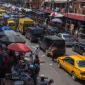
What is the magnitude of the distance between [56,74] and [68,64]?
1047 mm

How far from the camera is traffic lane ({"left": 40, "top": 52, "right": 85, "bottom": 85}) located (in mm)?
21859

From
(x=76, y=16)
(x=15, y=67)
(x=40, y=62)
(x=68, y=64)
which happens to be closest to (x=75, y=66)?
(x=68, y=64)

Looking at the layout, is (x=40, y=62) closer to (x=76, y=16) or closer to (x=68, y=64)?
(x=68, y=64)

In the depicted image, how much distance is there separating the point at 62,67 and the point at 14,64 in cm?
521

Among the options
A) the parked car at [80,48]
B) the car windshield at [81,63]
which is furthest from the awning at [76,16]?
the car windshield at [81,63]

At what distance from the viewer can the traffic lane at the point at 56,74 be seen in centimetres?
2186

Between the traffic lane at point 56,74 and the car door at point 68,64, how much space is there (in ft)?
1.38

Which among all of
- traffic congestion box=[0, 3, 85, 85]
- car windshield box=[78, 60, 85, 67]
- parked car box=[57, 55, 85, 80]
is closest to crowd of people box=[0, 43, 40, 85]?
traffic congestion box=[0, 3, 85, 85]

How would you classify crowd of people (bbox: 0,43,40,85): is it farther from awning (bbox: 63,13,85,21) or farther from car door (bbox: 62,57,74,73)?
awning (bbox: 63,13,85,21)

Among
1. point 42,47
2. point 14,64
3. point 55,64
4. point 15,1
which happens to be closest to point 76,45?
point 42,47

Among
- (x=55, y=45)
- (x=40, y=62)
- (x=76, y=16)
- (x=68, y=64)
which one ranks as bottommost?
(x=40, y=62)

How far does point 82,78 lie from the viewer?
21.4 meters

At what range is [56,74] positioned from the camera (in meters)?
24.0

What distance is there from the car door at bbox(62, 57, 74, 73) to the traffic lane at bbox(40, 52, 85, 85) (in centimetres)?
42
